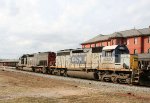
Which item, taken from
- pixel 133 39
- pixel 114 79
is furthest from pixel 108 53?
pixel 133 39

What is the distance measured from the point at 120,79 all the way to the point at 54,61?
19.1 meters

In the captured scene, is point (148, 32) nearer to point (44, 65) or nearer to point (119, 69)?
point (44, 65)

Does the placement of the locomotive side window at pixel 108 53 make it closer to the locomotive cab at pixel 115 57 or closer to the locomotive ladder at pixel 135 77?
the locomotive cab at pixel 115 57

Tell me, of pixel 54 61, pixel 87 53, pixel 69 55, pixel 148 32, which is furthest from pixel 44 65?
pixel 148 32

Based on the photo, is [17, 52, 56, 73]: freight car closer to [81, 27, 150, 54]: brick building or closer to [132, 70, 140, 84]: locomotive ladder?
[132, 70, 140, 84]: locomotive ladder

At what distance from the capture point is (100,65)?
31.5m

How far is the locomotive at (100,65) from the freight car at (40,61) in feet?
0.73

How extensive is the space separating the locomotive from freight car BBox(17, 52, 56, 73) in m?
0.22

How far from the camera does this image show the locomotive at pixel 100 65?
2723cm

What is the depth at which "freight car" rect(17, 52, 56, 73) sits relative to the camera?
46381mm

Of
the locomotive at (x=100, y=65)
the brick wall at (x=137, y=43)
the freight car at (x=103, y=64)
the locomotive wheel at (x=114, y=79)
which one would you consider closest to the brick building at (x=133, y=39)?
the brick wall at (x=137, y=43)

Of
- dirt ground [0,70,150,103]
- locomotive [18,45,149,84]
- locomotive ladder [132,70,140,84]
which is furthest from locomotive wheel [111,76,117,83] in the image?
dirt ground [0,70,150,103]

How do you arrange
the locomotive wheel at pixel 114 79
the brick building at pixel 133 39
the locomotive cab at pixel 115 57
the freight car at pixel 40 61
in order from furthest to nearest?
the brick building at pixel 133 39 → the freight car at pixel 40 61 → the locomotive wheel at pixel 114 79 → the locomotive cab at pixel 115 57

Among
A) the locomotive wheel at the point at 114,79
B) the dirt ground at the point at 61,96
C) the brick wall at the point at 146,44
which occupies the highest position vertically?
the brick wall at the point at 146,44
